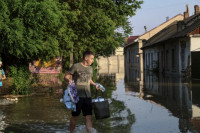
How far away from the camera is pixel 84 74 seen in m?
6.16

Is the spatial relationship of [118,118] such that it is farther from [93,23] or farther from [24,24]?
[93,23]

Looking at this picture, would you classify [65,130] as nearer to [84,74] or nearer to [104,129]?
[104,129]

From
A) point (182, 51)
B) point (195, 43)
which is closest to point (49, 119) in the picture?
point (195, 43)

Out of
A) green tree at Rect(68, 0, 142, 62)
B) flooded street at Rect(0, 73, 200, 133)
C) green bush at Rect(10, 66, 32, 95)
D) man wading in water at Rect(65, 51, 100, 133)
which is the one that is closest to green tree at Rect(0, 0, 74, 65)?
green bush at Rect(10, 66, 32, 95)

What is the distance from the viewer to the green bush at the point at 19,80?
13.3m

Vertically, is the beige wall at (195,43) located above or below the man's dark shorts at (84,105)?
above

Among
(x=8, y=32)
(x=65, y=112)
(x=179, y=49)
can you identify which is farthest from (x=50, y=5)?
(x=179, y=49)

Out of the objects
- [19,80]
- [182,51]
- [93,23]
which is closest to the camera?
[19,80]

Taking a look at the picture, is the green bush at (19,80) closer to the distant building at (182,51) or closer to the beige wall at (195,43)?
the distant building at (182,51)

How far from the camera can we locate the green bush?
13.3m

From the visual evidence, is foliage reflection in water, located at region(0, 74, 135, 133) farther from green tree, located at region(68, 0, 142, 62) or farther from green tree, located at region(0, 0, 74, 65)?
green tree, located at region(68, 0, 142, 62)

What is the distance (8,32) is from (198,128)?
740 centimetres

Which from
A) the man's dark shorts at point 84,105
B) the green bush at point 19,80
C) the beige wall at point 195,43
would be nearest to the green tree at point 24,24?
the green bush at point 19,80

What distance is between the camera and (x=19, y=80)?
13.2 m
